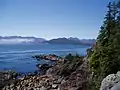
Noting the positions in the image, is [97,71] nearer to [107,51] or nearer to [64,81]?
[107,51]

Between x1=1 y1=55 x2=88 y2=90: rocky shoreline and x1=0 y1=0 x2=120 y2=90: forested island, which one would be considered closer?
x1=0 y1=0 x2=120 y2=90: forested island

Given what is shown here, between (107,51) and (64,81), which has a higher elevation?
(107,51)

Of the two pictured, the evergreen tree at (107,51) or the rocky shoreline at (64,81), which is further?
the rocky shoreline at (64,81)

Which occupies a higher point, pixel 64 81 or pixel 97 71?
pixel 97 71

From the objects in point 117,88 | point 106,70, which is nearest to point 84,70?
point 106,70

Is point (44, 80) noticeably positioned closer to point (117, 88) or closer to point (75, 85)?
point (75, 85)

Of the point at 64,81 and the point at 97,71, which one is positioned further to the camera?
the point at 64,81

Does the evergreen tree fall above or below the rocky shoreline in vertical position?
above

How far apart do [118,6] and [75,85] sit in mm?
18194

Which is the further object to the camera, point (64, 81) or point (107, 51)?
point (64, 81)

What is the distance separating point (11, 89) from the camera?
182 ft

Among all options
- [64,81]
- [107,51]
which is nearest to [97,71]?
[107,51]

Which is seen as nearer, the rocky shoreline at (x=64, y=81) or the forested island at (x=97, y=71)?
the forested island at (x=97, y=71)

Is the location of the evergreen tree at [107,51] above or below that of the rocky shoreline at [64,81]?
above
